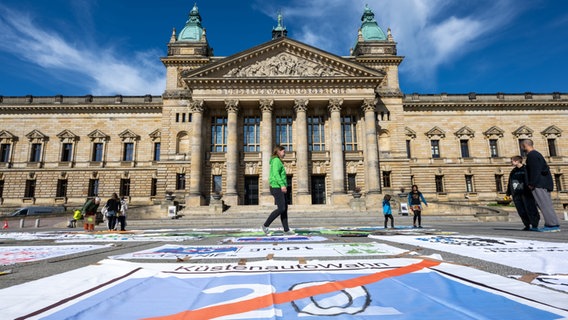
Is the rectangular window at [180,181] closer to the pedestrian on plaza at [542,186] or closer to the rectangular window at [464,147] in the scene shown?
the pedestrian on plaza at [542,186]

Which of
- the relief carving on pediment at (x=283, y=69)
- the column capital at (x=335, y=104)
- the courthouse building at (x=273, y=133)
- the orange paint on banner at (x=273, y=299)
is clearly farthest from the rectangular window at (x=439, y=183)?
the orange paint on banner at (x=273, y=299)

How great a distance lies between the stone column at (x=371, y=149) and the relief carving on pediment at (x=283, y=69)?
13.9 feet

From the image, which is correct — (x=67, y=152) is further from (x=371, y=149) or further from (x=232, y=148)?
(x=371, y=149)

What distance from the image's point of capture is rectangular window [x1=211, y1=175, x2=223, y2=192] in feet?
97.9

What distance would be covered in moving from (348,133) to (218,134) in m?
12.8

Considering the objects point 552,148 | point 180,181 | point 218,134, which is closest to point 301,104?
point 218,134

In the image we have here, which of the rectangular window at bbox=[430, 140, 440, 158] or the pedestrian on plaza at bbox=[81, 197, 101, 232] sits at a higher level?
the rectangular window at bbox=[430, 140, 440, 158]

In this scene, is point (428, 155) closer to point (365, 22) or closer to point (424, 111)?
point (424, 111)

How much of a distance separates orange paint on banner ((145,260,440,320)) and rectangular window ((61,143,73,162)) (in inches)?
1664

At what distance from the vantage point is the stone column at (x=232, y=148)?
90.7 feet

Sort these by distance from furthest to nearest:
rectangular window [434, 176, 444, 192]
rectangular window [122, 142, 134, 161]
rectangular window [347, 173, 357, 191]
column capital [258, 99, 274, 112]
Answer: rectangular window [122, 142, 134, 161], rectangular window [434, 176, 444, 192], rectangular window [347, 173, 357, 191], column capital [258, 99, 274, 112]

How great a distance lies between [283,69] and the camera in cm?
2980

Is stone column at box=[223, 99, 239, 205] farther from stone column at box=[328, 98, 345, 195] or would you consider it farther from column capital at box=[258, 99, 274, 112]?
stone column at box=[328, 98, 345, 195]

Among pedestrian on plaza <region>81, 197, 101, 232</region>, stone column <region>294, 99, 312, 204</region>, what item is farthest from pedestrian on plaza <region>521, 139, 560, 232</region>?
stone column <region>294, 99, 312, 204</region>
